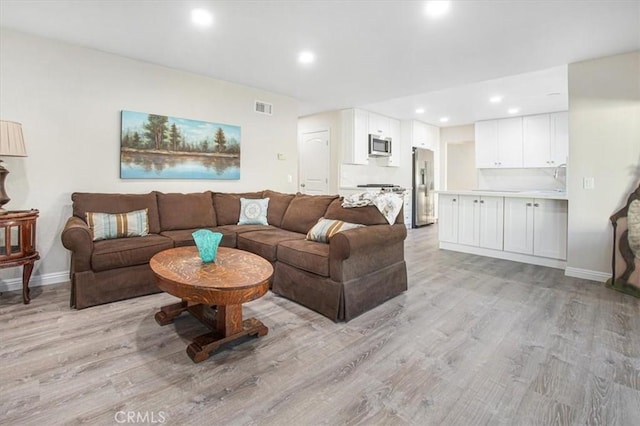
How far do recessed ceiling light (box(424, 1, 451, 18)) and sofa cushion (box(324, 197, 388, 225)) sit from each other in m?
1.65

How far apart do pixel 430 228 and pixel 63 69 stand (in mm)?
6771

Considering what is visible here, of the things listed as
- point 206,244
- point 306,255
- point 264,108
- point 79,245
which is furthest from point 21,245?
point 264,108

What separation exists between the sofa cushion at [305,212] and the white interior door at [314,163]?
265 cm

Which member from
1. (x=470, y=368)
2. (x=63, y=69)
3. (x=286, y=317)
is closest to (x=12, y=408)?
(x=286, y=317)

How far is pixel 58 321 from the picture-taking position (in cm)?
243

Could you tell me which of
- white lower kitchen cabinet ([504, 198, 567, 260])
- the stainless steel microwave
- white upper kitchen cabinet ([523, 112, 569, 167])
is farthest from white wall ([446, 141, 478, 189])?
white lower kitchen cabinet ([504, 198, 567, 260])

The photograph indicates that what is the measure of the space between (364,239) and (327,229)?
0.49 meters

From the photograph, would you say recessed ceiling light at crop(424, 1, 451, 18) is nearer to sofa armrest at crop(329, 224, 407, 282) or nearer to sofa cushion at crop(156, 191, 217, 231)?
sofa armrest at crop(329, 224, 407, 282)

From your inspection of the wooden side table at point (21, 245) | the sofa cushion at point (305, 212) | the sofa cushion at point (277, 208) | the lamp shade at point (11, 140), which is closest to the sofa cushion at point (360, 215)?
the sofa cushion at point (305, 212)

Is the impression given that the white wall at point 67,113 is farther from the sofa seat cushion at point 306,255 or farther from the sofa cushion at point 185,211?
the sofa seat cushion at point 306,255

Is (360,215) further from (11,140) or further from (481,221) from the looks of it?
(11,140)

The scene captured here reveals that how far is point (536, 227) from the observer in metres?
4.19

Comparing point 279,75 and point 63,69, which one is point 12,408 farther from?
point 279,75

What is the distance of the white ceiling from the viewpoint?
2.53 m
